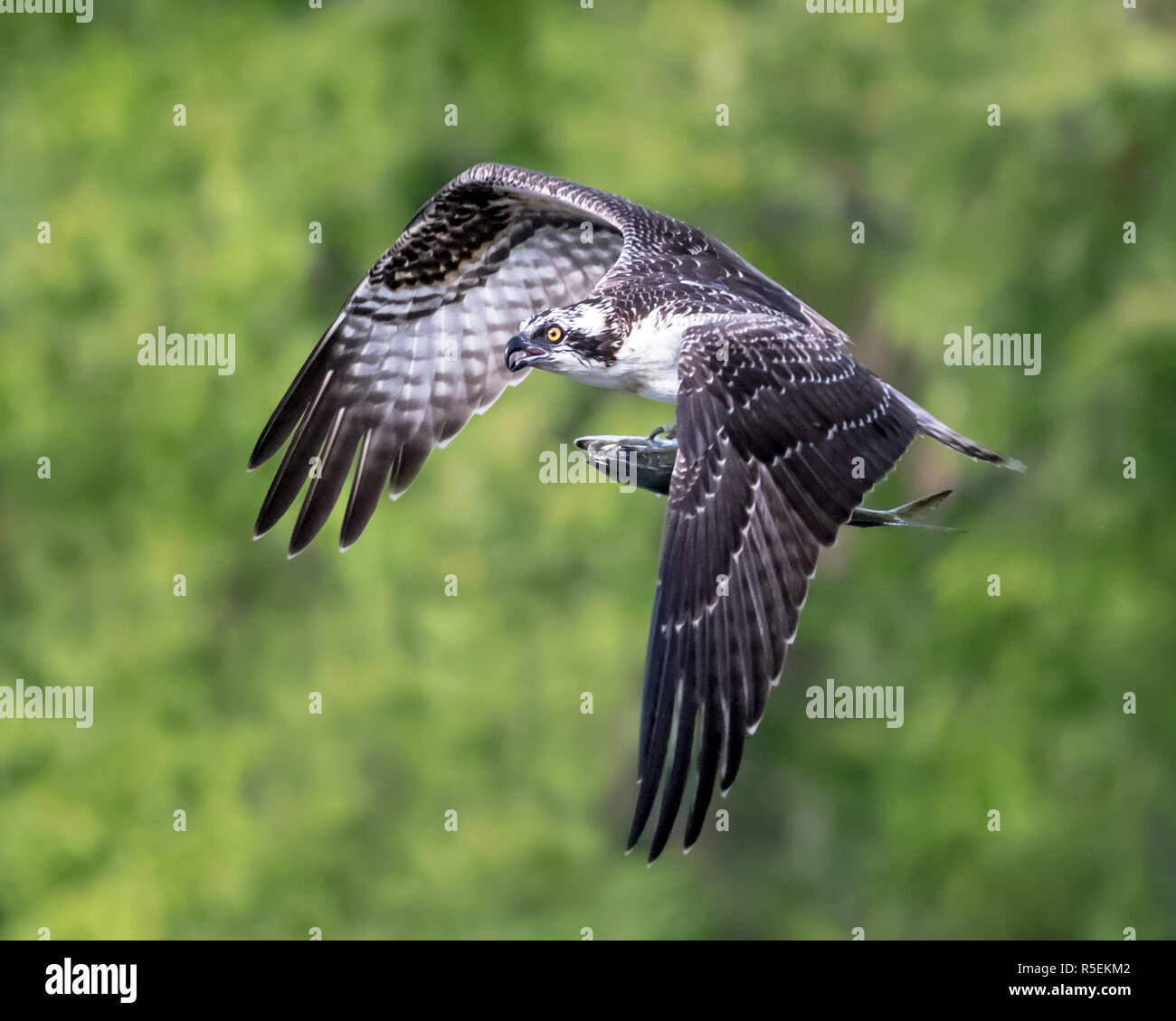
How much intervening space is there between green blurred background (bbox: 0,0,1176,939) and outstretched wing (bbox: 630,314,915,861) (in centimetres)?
833

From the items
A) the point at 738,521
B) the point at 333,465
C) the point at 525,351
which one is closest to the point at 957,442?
the point at 738,521

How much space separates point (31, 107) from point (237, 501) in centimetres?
504

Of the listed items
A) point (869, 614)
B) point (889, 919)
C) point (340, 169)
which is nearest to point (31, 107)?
point (340, 169)

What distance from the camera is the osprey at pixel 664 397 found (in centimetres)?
565

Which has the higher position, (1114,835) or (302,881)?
(1114,835)

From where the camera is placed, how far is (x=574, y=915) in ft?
62.8

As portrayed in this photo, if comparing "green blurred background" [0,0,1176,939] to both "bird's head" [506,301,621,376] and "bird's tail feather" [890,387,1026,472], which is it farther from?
"bird's head" [506,301,621,376]

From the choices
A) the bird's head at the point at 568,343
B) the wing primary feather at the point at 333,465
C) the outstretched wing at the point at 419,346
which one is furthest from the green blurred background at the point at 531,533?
the bird's head at the point at 568,343

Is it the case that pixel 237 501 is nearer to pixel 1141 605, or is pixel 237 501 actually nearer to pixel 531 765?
pixel 531 765

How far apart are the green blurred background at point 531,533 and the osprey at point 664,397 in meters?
6.91

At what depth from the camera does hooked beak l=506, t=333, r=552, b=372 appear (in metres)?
6.82

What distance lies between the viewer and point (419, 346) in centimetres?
854

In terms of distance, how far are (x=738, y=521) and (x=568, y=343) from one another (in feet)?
4.03

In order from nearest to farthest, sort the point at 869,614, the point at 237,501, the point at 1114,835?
the point at 1114,835 → the point at 869,614 → the point at 237,501
